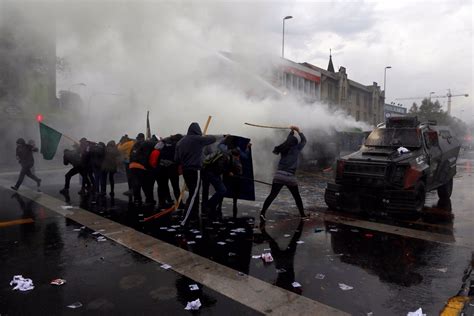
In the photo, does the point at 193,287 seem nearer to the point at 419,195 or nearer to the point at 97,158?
the point at 419,195

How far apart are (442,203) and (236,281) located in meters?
7.06

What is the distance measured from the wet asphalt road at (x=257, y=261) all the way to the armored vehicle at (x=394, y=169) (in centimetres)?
37

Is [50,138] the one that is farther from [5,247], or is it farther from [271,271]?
[271,271]

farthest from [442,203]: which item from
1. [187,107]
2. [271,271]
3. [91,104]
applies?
[91,104]

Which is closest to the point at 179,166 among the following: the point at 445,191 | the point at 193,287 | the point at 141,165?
the point at 141,165

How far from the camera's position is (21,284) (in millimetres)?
3875

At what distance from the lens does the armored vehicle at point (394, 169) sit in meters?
7.07

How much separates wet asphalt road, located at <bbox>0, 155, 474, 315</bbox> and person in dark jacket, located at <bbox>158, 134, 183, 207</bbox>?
90cm

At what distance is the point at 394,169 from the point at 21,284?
6218 mm

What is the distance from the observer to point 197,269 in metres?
4.40

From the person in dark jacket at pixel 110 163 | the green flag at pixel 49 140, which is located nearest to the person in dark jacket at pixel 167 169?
the person in dark jacket at pixel 110 163

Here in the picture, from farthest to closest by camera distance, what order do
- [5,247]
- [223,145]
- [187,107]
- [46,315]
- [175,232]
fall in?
[187,107], [223,145], [175,232], [5,247], [46,315]

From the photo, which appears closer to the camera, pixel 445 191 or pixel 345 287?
pixel 345 287

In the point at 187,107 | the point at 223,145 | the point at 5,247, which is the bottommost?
the point at 5,247
